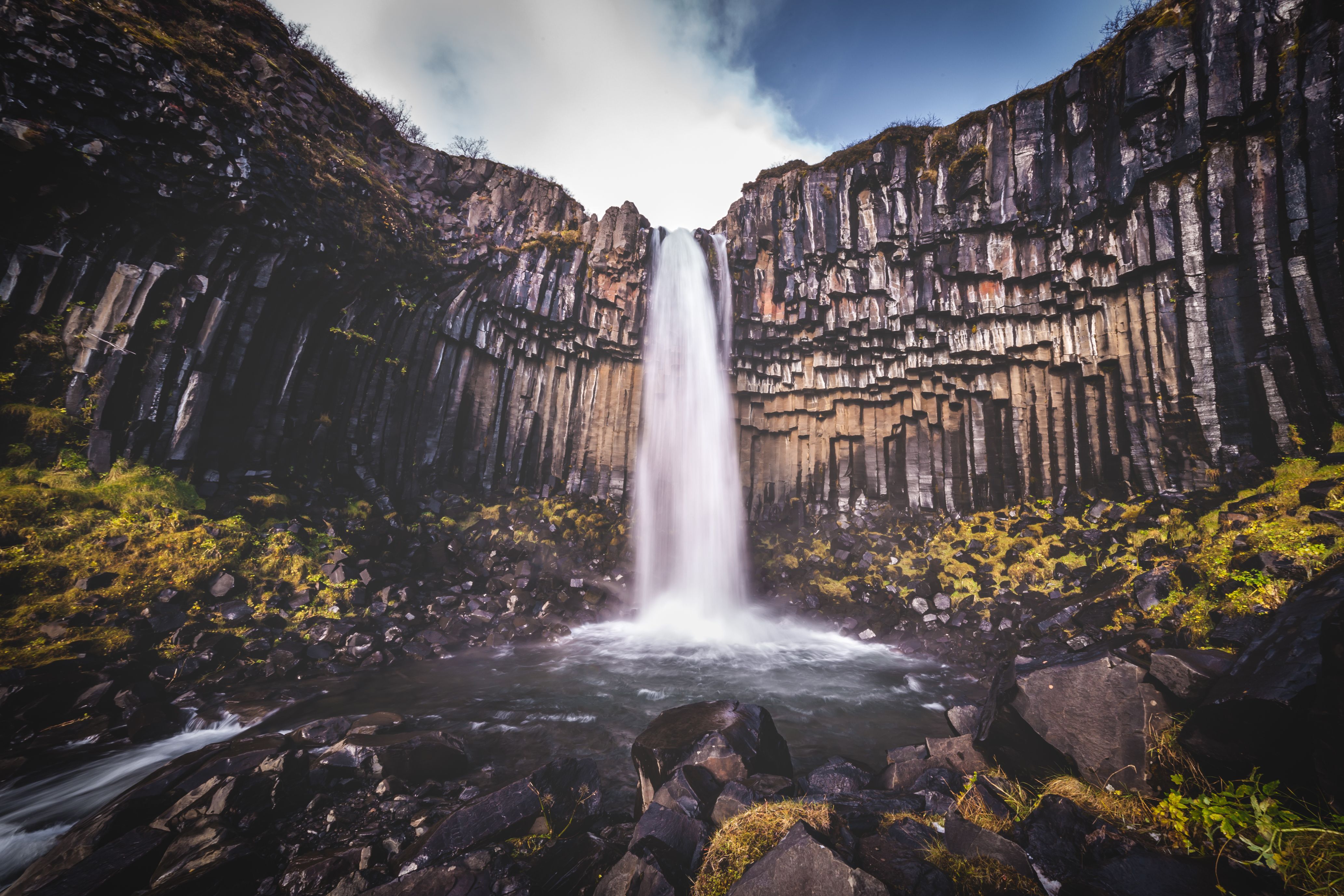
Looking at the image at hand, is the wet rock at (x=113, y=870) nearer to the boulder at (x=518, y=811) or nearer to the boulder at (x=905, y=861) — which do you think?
the boulder at (x=518, y=811)

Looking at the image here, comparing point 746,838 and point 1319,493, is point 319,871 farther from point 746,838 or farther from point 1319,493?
point 1319,493

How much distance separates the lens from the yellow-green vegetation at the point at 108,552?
744 centimetres

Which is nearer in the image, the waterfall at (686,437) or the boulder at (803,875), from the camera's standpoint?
the boulder at (803,875)

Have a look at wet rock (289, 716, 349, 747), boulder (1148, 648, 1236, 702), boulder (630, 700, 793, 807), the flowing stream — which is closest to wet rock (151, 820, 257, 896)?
wet rock (289, 716, 349, 747)

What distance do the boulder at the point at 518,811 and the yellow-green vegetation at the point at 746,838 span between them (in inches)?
72.3

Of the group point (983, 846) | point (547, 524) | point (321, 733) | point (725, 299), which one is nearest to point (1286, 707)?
point (983, 846)

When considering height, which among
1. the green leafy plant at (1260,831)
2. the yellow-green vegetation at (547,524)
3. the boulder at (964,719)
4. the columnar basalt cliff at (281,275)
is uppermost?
the columnar basalt cliff at (281,275)

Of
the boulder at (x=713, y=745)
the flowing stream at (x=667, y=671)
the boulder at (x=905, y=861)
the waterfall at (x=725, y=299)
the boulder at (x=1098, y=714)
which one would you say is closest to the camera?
the boulder at (x=905, y=861)

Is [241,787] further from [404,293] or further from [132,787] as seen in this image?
[404,293]

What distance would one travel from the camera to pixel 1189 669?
427cm

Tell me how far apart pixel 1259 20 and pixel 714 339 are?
15713 millimetres

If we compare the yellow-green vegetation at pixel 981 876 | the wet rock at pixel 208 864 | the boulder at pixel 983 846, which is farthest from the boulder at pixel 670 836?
the wet rock at pixel 208 864

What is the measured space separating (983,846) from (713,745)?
2.77m

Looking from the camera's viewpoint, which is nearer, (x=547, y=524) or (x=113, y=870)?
(x=113, y=870)
